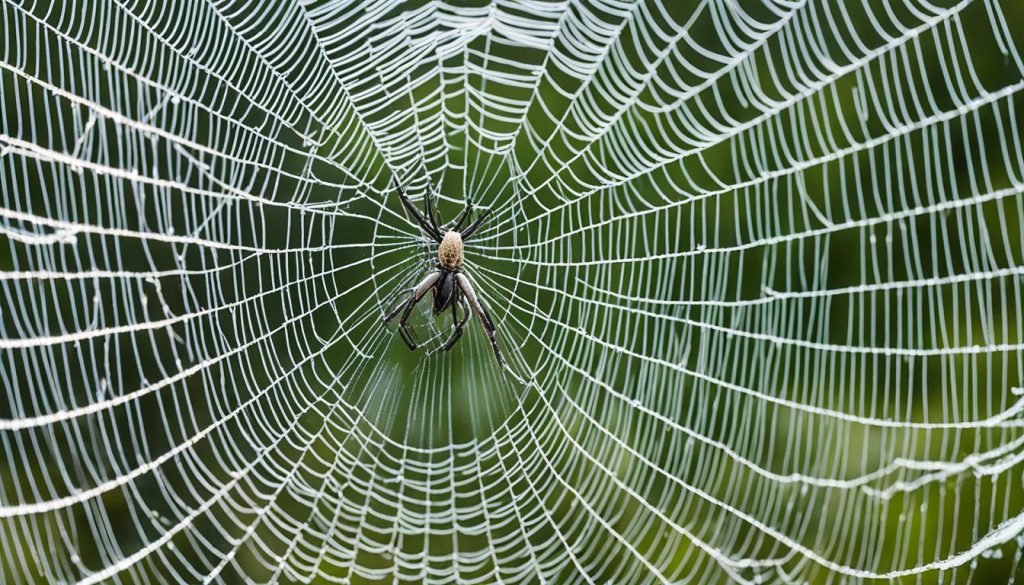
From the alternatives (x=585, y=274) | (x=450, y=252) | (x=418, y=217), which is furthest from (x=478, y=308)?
(x=585, y=274)

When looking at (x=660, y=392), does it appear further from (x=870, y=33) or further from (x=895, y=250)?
(x=870, y=33)

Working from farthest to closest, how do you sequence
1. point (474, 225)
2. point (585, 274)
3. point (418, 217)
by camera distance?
1. point (585, 274)
2. point (474, 225)
3. point (418, 217)

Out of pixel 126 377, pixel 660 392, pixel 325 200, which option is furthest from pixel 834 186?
pixel 126 377

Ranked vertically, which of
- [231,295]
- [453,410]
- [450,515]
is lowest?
[450,515]

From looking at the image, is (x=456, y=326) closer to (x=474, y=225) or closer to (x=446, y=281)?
(x=446, y=281)

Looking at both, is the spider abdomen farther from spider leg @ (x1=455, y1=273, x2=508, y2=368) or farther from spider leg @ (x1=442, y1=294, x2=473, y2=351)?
spider leg @ (x1=442, y1=294, x2=473, y2=351)
